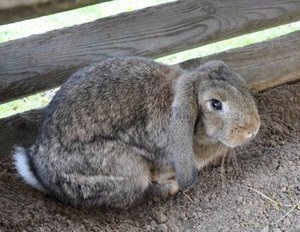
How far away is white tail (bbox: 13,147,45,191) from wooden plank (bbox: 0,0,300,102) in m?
0.36

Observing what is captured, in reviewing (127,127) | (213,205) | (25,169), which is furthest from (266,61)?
(25,169)

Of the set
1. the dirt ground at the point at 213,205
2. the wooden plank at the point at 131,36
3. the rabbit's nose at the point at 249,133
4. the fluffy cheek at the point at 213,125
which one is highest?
the wooden plank at the point at 131,36

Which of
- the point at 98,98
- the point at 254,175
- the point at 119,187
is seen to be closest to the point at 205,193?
the point at 254,175

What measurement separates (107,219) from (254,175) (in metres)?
0.98

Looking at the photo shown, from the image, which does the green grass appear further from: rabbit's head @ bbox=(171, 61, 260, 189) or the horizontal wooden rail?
rabbit's head @ bbox=(171, 61, 260, 189)

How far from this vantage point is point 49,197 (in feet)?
10.9

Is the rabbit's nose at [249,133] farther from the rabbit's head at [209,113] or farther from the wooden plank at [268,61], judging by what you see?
the wooden plank at [268,61]

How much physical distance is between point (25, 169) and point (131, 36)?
1092 mm

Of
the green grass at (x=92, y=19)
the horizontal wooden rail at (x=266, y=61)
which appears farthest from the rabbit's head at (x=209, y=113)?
the green grass at (x=92, y=19)

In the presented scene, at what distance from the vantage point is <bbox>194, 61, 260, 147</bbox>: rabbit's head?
3059mm

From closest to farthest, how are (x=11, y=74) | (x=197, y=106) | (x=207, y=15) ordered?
(x=197, y=106) → (x=11, y=74) → (x=207, y=15)

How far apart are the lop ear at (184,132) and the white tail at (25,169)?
86 centimetres

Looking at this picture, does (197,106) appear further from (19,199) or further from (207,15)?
(19,199)

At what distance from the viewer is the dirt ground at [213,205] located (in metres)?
3.14
